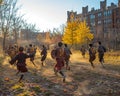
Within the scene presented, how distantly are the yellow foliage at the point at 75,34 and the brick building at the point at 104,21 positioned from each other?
8158 mm

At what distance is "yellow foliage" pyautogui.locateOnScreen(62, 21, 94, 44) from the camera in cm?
6419

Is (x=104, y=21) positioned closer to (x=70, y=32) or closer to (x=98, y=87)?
(x=70, y=32)

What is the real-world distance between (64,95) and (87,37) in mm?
57682

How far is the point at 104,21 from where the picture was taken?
90062mm

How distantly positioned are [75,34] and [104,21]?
89.2 ft

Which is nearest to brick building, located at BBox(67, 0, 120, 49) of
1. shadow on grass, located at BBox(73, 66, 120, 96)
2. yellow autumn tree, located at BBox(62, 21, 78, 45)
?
yellow autumn tree, located at BBox(62, 21, 78, 45)

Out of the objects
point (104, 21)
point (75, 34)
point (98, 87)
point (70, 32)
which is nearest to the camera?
point (98, 87)

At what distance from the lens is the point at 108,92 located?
13078 mm

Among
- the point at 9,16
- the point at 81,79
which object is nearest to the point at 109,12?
the point at 9,16

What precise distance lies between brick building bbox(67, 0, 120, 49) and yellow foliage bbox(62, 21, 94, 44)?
26.8 ft

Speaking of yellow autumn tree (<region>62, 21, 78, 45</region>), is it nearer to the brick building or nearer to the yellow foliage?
the yellow foliage

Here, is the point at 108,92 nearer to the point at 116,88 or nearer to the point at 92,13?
the point at 116,88

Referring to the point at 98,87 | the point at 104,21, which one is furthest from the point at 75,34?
the point at 98,87

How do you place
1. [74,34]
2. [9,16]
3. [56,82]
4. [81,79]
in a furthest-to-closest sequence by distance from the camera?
[74,34] < [9,16] < [81,79] < [56,82]
